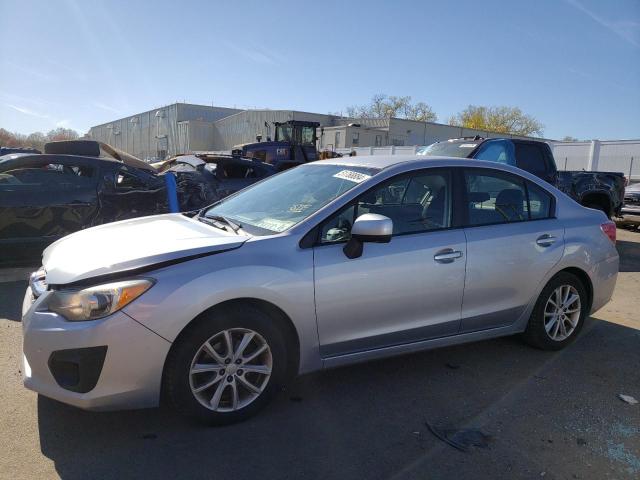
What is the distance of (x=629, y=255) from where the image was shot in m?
9.04

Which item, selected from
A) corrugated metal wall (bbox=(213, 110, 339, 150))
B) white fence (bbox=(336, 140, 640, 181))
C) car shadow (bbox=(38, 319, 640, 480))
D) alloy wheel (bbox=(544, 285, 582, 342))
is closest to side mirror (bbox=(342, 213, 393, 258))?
car shadow (bbox=(38, 319, 640, 480))

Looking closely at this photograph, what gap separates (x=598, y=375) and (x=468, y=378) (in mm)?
1058

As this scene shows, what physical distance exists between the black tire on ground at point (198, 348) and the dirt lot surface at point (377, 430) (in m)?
Answer: 0.11

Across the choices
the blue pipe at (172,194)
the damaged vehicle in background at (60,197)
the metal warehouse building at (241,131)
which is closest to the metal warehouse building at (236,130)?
the metal warehouse building at (241,131)

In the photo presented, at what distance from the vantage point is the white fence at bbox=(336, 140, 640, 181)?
22.8 m

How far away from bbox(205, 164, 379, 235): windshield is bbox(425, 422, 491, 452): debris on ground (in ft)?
5.07

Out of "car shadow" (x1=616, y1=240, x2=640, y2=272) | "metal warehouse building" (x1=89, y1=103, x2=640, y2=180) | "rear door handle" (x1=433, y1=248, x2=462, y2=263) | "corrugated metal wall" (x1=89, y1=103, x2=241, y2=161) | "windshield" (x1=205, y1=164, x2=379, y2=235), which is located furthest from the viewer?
"corrugated metal wall" (x1=89, y1=103, x2=241, y2=161)

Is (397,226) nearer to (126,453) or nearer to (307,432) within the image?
(307,432)

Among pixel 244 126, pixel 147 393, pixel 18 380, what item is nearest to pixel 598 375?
pixel 147 393

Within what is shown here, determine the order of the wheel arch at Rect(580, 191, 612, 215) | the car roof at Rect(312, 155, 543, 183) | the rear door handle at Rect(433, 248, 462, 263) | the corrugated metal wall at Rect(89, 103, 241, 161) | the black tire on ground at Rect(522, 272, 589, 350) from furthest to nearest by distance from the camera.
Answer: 1. the corrugated metal wall at Rect(89, 103, 241, 161)
2. the wheel arch at Rect(580, 191, 612, 215)
3. the black tire on ground at Rect(522, 272, 589, 350)
4. the car roof at Rect(312, 155, 543, 183)
5. the rear door handle at Rect(433, 248, 462, 263)

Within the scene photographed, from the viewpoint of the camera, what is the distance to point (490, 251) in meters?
3.59

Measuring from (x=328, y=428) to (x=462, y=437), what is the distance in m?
0.79

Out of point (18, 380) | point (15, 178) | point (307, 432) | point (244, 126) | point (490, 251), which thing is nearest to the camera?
point (307, 432)

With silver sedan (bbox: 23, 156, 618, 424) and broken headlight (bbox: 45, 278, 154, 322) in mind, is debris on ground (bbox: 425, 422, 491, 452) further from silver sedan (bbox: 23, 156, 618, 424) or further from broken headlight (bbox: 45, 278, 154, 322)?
broken headlight (bbox: 45, 278, 154, 322)
